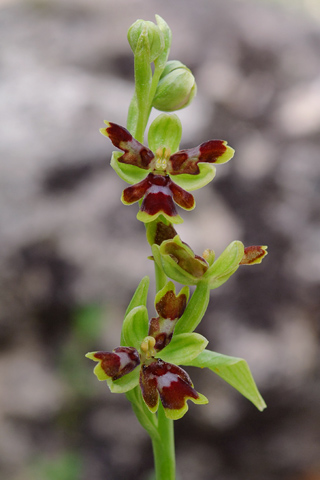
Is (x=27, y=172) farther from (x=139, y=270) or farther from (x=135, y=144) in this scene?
(x=135, y=144)

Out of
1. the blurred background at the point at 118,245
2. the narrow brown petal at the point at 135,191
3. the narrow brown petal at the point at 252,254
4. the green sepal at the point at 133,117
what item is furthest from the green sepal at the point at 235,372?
the blurred background at the point at 118,245

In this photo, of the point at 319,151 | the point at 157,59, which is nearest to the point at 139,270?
the point at 319,151

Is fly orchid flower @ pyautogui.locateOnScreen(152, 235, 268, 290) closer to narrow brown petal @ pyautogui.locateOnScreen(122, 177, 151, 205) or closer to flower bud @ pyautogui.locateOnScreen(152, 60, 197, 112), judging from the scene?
narrow brown petal @ pyautogui.locateOnScreen(122, 177, 151, 205)

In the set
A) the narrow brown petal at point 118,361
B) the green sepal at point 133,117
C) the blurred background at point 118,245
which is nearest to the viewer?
the narrow brown petal at point 118,361

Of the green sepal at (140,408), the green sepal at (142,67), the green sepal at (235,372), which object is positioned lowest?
the green sepal at (140,408)

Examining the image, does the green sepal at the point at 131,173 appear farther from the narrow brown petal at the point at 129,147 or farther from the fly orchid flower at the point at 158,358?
the fly orchid flower at the point at 158,358
